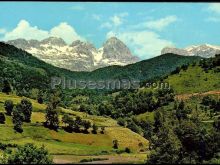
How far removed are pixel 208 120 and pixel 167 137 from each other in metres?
120

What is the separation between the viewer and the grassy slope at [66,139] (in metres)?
140

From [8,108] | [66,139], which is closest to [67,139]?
[66,139]

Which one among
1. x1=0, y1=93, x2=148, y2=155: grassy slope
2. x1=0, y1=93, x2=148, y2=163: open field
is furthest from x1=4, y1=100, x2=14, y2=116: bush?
x1=0, y1=93, x2=148, y2=155: grassy slope

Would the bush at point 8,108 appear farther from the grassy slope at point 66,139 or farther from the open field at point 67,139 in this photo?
Result: the grassy slope at point 66,139

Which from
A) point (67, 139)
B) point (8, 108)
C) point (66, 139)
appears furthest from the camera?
point (8, 108)

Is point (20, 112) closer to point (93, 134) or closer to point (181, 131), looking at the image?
point (93, 134)

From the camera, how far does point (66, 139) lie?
15638 centimetres

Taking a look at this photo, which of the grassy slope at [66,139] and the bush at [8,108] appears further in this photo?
the bush at [8,108]

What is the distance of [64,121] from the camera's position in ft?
560

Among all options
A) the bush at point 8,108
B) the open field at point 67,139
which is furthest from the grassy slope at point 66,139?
the bush at point 8,108

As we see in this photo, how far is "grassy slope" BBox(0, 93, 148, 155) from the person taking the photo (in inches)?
5527

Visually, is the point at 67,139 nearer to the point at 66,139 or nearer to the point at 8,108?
the point at 66,139

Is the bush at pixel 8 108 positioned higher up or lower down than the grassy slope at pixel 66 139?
higher up

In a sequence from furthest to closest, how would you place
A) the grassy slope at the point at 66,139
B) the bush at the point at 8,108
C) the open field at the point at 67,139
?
the bush at the point at 8,108 < the grassy slope at the point at 66,139 < the open field at the point at 67,139
